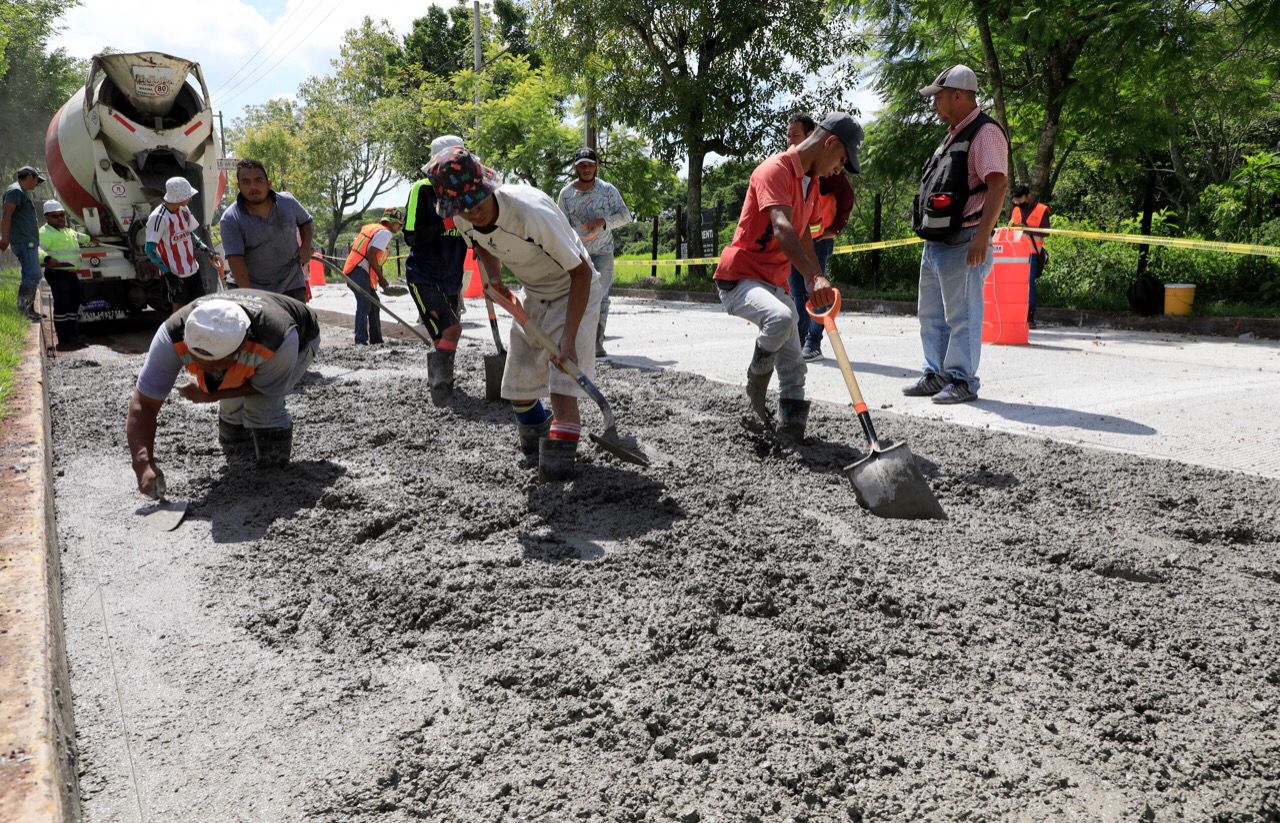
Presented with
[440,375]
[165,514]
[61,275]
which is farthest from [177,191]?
[165,514]

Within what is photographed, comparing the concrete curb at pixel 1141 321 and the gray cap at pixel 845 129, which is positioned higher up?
the gray cap at pixel 845 129

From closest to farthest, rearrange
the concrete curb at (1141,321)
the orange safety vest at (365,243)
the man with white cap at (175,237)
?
the man with white cap at (175,237) < the orange safety vest at (365,243) < the concrete curb at (1141,321)

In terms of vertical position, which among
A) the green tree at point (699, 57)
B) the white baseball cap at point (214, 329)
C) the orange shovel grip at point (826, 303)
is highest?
the green tree at point (699, 57)

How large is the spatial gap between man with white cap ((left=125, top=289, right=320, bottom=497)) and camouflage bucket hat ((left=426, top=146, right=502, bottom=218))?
3.60ft

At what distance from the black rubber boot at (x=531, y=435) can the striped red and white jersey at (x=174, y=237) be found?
5.07 meters

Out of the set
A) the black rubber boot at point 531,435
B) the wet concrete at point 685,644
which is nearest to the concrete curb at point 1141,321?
the wet concrete at point 685,644

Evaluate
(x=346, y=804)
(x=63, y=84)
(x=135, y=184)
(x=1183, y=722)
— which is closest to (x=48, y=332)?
(x=135, y=184)

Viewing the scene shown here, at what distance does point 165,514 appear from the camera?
3.80 m

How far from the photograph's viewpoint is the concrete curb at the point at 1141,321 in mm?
8992

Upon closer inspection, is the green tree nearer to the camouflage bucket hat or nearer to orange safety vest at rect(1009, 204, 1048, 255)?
orange safety vest at rect(1009, 204, 1048, 255)

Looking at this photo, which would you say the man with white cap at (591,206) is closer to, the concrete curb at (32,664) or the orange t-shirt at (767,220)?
the orange t-shirt at (767,220)

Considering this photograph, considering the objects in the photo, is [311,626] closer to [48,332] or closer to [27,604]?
[27,604]

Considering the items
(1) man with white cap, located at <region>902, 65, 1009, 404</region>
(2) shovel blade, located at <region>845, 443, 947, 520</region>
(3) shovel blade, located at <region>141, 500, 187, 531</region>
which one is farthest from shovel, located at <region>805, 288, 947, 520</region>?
(3) shovel blade, located at <region>141, 500, 187, 531</region>

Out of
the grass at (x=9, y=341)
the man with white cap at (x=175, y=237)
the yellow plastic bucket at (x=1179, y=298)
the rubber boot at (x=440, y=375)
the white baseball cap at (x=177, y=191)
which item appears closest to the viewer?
the grass at (x=9, y=341)
